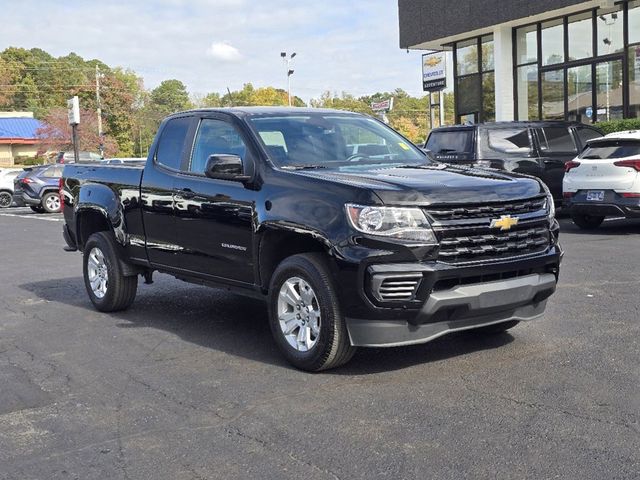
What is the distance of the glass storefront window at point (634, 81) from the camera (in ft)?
72.1

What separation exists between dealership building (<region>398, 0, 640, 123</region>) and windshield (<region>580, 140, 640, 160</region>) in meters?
10.4

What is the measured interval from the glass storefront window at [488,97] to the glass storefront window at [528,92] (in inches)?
40.1

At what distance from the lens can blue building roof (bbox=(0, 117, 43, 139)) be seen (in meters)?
73.9

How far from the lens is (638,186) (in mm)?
12141

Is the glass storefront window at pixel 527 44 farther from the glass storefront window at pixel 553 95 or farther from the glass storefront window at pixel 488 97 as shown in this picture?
the glass storefront window at pixel 488 97

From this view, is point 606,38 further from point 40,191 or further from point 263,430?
point 263,430

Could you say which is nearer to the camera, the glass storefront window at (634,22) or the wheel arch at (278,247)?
the wheel arch at (278,247)

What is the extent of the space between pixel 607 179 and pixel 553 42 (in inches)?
538

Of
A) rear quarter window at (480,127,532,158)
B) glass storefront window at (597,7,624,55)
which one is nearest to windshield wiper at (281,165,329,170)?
rear quarter window at (480,127,532,158)

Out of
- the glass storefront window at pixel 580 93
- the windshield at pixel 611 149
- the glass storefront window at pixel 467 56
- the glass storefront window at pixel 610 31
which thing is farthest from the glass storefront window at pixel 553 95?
the windshield at pixel 611 149

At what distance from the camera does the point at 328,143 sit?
255 inches

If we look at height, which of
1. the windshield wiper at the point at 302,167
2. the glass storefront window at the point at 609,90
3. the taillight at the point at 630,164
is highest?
the glass storefront window at the point at 609,90

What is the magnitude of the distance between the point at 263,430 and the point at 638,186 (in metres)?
9.49

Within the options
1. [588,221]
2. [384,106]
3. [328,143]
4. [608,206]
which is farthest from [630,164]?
[384,106]
